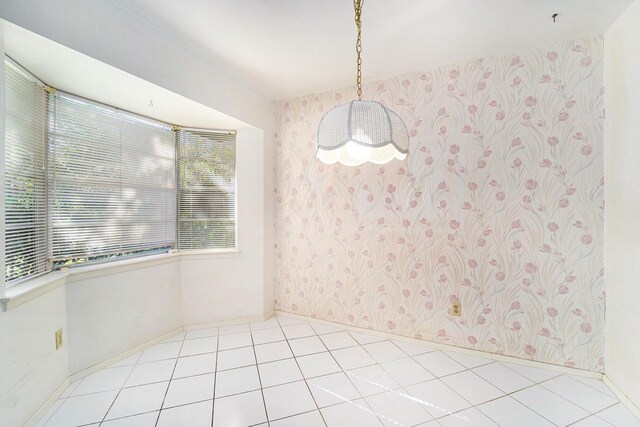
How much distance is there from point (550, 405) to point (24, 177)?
3591 mm

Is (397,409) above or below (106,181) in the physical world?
below

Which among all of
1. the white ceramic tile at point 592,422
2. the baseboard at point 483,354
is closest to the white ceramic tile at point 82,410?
the baseboard at point 483,354

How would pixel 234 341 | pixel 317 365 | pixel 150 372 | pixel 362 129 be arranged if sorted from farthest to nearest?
pixel 234 341 → pixel 317 365 → pixel 150 372 → pixel 362 129

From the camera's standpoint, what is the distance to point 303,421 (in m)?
1.55

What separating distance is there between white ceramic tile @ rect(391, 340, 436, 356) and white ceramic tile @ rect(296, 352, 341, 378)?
66cm

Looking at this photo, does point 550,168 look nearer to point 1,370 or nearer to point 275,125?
point 275,125

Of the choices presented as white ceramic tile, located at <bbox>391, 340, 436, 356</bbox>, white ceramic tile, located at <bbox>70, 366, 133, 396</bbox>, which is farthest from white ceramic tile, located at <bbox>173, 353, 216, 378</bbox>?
white ceramic tile, located at <bbox>391, 340, 436, 356</bbox>

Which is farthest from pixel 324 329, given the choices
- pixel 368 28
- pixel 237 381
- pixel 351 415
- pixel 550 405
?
pixel 368 28

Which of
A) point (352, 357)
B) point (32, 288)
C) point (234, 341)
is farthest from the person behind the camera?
point (234, 341)

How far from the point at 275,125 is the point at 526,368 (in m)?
3.23

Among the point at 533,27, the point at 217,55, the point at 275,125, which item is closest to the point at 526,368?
the point at 533,27

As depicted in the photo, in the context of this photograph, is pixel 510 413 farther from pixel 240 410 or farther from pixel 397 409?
pixel 240 410

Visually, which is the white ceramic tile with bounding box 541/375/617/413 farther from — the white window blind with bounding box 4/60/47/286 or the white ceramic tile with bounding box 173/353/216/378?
the white window blind with bounding box 4/60/47/286

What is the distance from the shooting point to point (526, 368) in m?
2.07
